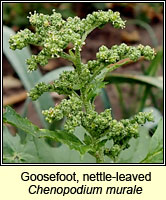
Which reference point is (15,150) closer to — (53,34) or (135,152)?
(135,152)

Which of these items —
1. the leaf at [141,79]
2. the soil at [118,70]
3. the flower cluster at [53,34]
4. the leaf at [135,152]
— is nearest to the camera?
the flower cluster at [53,34]

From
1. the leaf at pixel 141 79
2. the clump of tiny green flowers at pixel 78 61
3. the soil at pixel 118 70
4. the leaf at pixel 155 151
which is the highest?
the soil at pixel 118 70

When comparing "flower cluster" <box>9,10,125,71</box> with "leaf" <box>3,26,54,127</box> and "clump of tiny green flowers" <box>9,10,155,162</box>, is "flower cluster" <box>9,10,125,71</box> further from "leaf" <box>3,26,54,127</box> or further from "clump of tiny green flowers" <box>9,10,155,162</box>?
"leaf" <box>3,26,54,127</box>

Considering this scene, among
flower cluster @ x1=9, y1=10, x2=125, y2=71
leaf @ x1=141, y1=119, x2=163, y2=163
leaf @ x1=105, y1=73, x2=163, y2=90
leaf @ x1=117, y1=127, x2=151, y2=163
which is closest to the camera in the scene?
flower cluster @ x1=9, y1=10, x2=125, y2=71

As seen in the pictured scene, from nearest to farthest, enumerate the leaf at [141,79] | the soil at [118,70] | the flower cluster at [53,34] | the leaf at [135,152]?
the flower cluster at [53,34], the leaf at [135,152], the leaf at [141,79], the soil at [118,70]

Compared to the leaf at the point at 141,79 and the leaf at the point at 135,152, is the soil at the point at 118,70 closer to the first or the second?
the leaf at the point at 141,79

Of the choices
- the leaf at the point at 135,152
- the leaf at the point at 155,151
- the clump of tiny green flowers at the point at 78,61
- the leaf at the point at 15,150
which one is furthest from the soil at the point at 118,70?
the clump of tiny green flowers at the point at 78,61

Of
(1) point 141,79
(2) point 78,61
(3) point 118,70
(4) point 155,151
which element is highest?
(3) point 118,70

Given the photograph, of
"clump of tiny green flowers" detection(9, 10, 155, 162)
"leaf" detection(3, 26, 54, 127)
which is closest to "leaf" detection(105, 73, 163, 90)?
"leaf" detection(3, 26, 54, 127)

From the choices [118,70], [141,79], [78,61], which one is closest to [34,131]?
[78,61]
